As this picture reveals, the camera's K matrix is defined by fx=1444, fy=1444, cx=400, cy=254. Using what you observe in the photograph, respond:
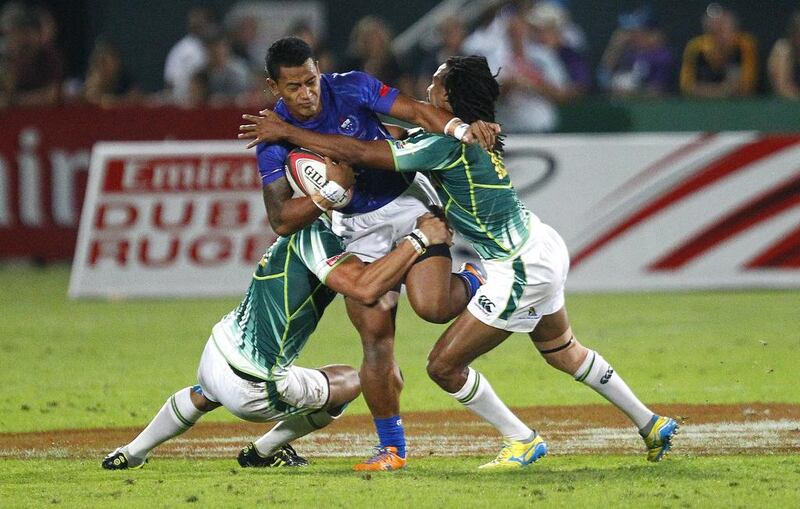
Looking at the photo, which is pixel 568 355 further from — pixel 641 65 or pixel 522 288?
pixel 641 65

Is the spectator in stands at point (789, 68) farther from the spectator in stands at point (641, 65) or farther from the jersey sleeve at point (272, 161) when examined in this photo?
the jersey sleeve at point (272, 161)

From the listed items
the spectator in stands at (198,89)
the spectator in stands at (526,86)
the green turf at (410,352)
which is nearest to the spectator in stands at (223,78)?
the spectator in stands at (198,89)

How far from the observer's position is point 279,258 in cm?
721

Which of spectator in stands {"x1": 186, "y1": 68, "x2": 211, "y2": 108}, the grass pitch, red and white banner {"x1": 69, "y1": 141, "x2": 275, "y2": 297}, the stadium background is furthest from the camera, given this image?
spectator in stands {"x1": 186, "y1": 68, "x2": 211, "y2": 108}

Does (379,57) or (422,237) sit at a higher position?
(422,237)

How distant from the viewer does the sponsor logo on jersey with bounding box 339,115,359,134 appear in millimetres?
7477

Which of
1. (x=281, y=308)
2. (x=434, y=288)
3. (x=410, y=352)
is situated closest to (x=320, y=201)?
(x=281, y=308)

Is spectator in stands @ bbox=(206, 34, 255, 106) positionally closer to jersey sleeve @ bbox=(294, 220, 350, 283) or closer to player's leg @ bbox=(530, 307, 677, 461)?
jersey sleeve @ bbox=(294, 220, 350, 283)

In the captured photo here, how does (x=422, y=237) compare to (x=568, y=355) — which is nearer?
(x=422, y=237)

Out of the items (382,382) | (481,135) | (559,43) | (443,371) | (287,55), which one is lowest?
(559,43)

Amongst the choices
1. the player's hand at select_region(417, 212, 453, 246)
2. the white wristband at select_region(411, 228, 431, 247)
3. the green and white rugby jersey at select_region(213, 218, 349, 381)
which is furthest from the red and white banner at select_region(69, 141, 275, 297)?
the white wristband at select_region(411, 228, 431, 247)

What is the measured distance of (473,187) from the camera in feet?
23.2

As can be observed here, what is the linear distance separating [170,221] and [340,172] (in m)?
7.81

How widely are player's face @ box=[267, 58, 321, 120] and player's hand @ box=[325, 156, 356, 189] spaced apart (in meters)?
0.33
